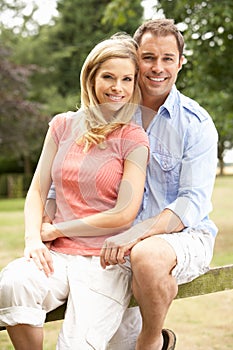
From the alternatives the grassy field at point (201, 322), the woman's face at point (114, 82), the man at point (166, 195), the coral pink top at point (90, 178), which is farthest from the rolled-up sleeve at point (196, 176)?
the grassy field at point (201, 322)

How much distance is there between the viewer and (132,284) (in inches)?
97.3

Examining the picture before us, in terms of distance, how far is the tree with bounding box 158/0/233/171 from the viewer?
888cm

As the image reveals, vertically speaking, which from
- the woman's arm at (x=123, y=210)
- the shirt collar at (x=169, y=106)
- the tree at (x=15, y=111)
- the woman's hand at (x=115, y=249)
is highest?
the shirt collar at (x=169, y=106)

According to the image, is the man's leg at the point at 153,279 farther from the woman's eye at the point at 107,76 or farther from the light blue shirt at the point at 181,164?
the woman's eye at the point at 107,76

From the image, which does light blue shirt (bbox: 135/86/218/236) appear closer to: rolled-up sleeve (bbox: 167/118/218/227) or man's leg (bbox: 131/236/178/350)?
rolled-up sleeve (bbox: 167/118/218/227)

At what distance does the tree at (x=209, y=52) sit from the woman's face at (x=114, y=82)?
609 cm

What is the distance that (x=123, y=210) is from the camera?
101 inches

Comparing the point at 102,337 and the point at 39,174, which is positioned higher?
the point at 39,174

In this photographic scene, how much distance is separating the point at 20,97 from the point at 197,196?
2039 centimetres

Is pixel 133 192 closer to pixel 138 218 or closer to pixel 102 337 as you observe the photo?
pixel 138 218

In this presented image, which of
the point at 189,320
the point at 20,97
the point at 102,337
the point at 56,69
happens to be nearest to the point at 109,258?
the point at 102,337

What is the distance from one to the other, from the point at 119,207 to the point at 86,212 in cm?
14

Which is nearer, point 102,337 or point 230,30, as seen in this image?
point 102,337

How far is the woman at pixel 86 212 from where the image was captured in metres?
2.39
